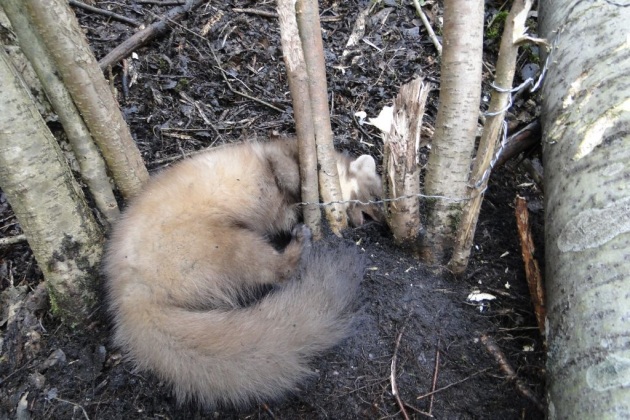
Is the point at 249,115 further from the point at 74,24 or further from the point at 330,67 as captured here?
the point at 74,24

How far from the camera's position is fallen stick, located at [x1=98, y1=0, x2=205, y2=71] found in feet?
13.6

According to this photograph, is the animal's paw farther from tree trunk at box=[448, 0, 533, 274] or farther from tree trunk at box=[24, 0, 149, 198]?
tree trunk at box=[24, 0, 149, 198]

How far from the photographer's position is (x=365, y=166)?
3496 mm

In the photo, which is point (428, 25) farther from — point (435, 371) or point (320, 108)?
point (435, 371)

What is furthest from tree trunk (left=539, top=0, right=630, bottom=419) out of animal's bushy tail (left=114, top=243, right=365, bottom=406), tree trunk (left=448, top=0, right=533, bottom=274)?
animal's bushy tail (left=114, top=243, right=365, bottom=406)

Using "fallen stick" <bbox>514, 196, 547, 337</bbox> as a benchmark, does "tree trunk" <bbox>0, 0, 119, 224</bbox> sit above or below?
above

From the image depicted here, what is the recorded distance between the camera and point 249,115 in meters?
4.15

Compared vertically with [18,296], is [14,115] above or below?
above

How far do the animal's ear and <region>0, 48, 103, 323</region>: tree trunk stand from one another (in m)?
1.68

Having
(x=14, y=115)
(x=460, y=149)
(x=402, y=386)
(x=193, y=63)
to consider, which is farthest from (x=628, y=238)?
(x=193, y=63)

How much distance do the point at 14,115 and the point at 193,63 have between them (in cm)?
244

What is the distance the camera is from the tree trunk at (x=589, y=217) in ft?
5.19

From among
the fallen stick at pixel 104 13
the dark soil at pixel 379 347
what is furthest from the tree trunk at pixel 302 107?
the fallen stick at pixel 104 13

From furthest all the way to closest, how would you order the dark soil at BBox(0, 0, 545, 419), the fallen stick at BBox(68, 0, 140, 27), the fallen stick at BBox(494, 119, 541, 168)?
1. the fallen stick at BBox(68, 0, 140, 27)
2. the fallen stick at BBox(494, 119, 541, 168)
3. the dark soil at BBox(0, 0, 545, 419)
